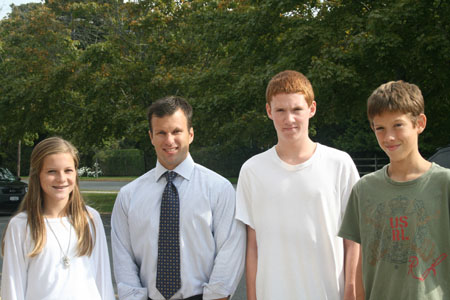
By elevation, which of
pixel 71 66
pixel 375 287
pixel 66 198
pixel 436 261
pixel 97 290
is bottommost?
pixel 97 290

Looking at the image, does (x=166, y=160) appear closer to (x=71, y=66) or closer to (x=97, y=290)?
(x=97, y=290)

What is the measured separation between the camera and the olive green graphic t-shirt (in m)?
2.27

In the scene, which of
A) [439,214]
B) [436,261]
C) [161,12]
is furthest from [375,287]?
[161,12]

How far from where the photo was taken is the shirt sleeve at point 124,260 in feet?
9.50

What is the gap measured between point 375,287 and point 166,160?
142 centimetres

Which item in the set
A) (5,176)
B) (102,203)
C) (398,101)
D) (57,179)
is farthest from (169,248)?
(5,176)

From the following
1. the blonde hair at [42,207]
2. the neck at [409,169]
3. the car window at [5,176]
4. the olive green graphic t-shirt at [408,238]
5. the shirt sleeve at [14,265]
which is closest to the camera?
the olive green graphic t-shirt at [408,238]

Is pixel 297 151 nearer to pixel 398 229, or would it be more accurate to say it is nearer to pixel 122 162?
pixel 398 229

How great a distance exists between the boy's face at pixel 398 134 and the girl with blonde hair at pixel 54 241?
1740 millimetres

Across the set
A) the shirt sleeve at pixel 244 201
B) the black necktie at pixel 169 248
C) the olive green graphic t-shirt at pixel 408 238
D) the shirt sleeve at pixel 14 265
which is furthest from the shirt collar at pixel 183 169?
the olive green graphic t-shirt at pixel 408 238

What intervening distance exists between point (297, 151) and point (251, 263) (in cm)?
68

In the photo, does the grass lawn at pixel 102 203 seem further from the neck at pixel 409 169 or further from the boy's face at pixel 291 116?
the neck at pixel 409 169

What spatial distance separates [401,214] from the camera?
2.34 metres

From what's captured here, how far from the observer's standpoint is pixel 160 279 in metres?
2.89
